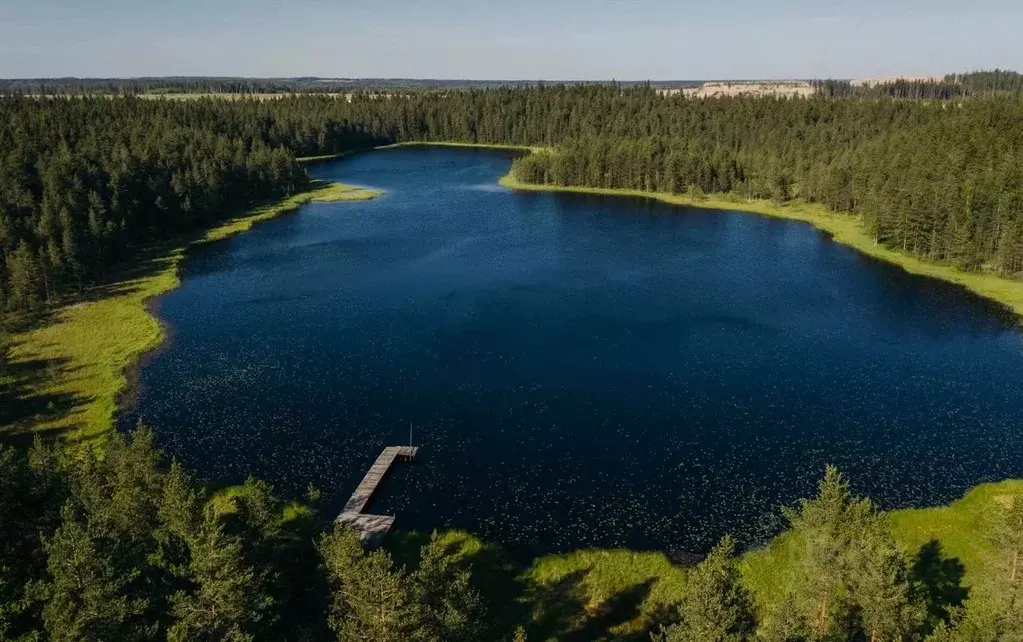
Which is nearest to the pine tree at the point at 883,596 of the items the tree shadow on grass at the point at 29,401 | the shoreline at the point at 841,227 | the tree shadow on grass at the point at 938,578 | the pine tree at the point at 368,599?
the tree shadow on grass at the point at 938,578

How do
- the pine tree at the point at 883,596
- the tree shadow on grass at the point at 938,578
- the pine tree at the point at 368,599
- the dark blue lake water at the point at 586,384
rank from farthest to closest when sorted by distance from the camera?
the dark blue lake water at the point at 586,384 → the tree shadow on grass at the point at 938,578 → the pine tree at the point at 883,596 → the pine tree at the point at 368,599

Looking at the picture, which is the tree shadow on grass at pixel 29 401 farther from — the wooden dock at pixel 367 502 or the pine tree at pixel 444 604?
the pine tree at pixel 444 604

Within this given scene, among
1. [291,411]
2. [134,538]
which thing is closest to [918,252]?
[291,411]

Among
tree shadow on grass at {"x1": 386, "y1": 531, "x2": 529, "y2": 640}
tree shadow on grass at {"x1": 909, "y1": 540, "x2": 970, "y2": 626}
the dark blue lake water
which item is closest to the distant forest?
the dark blue lake water

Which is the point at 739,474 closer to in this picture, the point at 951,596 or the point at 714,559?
the point at 951,596

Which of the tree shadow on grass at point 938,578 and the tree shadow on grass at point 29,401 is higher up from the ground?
the tree shadow on grass at point 29,401

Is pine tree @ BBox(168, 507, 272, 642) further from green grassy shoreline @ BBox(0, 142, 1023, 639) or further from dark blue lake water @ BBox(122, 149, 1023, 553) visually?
dark blue lake water @ BBox(122, 149, 1023, 553)

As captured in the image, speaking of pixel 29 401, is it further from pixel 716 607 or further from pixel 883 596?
pixel 883 596
